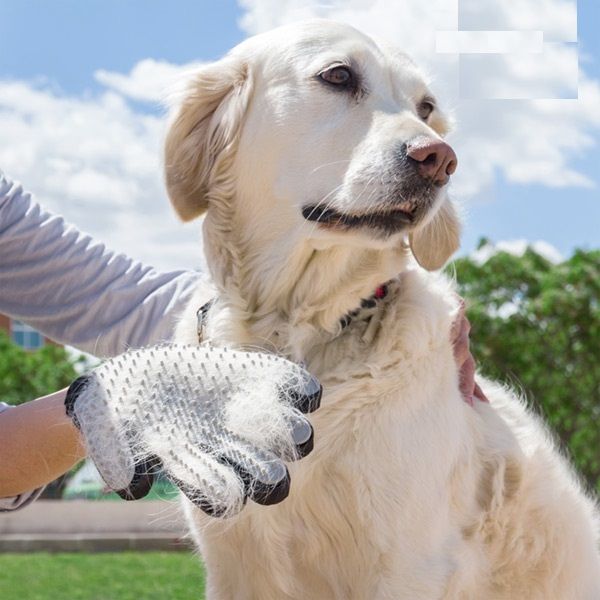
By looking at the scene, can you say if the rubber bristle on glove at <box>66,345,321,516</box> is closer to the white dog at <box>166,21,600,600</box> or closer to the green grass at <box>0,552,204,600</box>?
the white dog at <box>166,21,600,600</box>

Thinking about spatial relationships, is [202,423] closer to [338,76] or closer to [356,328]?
[356,328]

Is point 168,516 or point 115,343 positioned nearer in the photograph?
point 168,516

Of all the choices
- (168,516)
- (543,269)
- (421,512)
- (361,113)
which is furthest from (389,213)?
(543,269)

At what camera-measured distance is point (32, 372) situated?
24.5 metres

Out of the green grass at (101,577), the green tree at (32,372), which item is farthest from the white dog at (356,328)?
the green tree at (32,372)

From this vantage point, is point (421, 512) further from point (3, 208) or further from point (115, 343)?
point (3, 208)

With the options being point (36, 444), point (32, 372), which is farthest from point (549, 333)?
point (32, 372)

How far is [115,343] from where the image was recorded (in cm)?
355

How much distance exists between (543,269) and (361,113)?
8.61m

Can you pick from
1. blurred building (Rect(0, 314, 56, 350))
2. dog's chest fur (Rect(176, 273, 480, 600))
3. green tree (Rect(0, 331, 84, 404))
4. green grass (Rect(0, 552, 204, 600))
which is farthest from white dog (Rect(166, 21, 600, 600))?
blurred building (Rect(0, 314, 56, 350))

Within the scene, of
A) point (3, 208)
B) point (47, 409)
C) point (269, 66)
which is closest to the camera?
point (47, 409)

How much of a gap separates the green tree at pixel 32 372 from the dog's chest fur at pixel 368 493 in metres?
21.2

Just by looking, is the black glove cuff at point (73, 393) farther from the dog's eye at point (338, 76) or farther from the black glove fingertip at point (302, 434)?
the dog's eye at point (338, 76)

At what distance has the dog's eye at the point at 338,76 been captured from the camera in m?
3.01
